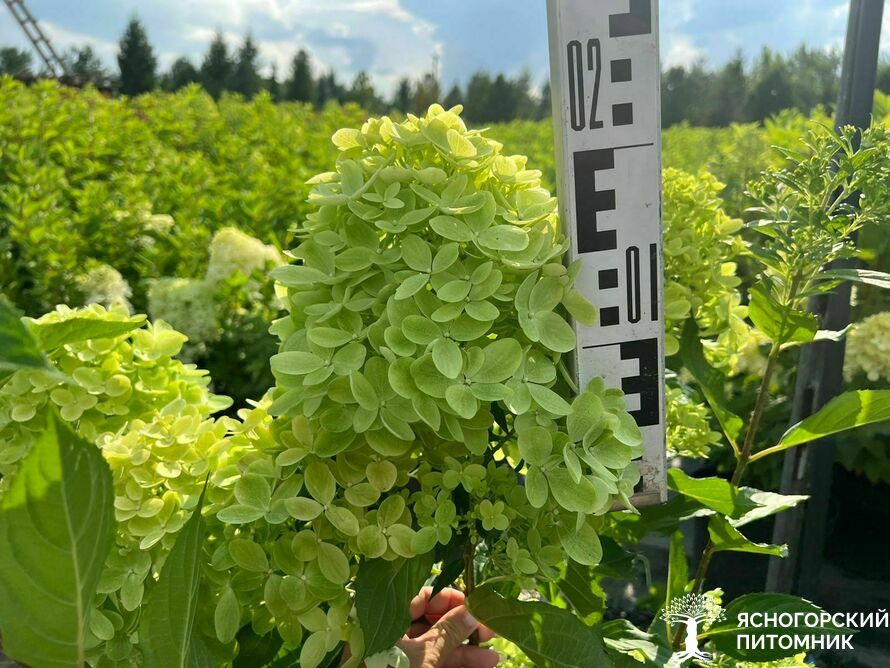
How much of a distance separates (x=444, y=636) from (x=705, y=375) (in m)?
0.46

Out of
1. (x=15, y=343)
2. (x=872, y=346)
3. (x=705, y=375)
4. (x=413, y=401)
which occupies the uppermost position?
(x=15, y=343)

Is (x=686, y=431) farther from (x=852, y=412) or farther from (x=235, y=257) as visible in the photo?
(x=235, y=257)

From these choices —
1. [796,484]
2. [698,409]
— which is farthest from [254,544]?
[796,484]

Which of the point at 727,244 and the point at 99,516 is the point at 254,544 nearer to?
the point at 99,516

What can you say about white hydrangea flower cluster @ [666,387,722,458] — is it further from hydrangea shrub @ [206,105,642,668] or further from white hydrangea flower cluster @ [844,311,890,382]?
white hydrangea flower cluster @ [844,311,890,382]

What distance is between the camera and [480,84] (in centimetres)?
2450

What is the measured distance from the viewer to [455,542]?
0.75 metres

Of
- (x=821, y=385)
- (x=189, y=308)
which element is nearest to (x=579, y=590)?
(x=821, y=385)

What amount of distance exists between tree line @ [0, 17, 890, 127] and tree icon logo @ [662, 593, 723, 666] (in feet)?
2.19

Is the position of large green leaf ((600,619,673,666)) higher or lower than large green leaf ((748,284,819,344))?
lower

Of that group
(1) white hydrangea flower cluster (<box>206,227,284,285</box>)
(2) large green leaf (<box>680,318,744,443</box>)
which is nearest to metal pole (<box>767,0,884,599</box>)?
(2) large green leaf (<box>680,318,744,443</box>)

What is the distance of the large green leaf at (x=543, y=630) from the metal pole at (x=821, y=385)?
2.90 ft

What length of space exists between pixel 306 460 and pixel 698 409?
0.61 meters

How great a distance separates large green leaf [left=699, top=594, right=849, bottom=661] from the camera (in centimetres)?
86
